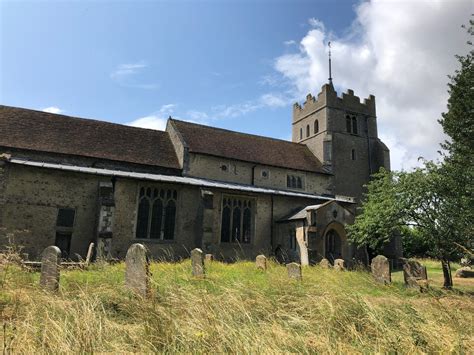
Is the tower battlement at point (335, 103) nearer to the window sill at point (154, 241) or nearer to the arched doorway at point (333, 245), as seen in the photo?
the arched doorway at point (333, 245)

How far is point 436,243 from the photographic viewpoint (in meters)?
13.6

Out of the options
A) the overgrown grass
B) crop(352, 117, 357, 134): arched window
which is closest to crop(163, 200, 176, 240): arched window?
the overgrown grass

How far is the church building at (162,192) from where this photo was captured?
15.8m

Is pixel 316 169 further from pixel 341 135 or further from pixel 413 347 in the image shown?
pixel 413 347

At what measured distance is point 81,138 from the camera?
19578mm

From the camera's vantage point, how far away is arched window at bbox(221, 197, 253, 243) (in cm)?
1980

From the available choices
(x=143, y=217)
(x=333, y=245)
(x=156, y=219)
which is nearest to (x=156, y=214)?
(x=156, y=219)

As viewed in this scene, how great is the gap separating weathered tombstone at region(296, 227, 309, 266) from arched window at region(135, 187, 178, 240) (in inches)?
283

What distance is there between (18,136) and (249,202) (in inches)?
525

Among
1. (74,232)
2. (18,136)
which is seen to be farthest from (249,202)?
(18,136)

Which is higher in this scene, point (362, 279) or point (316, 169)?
point (316, 169)

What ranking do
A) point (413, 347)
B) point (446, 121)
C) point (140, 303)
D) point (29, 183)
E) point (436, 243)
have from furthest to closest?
point (446, 121) → point (29, 183) → point (436, 243) → point (140, 303) → point (413, 347)

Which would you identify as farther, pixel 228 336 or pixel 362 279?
pixel 362 279

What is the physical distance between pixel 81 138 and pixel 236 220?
10426 mm
